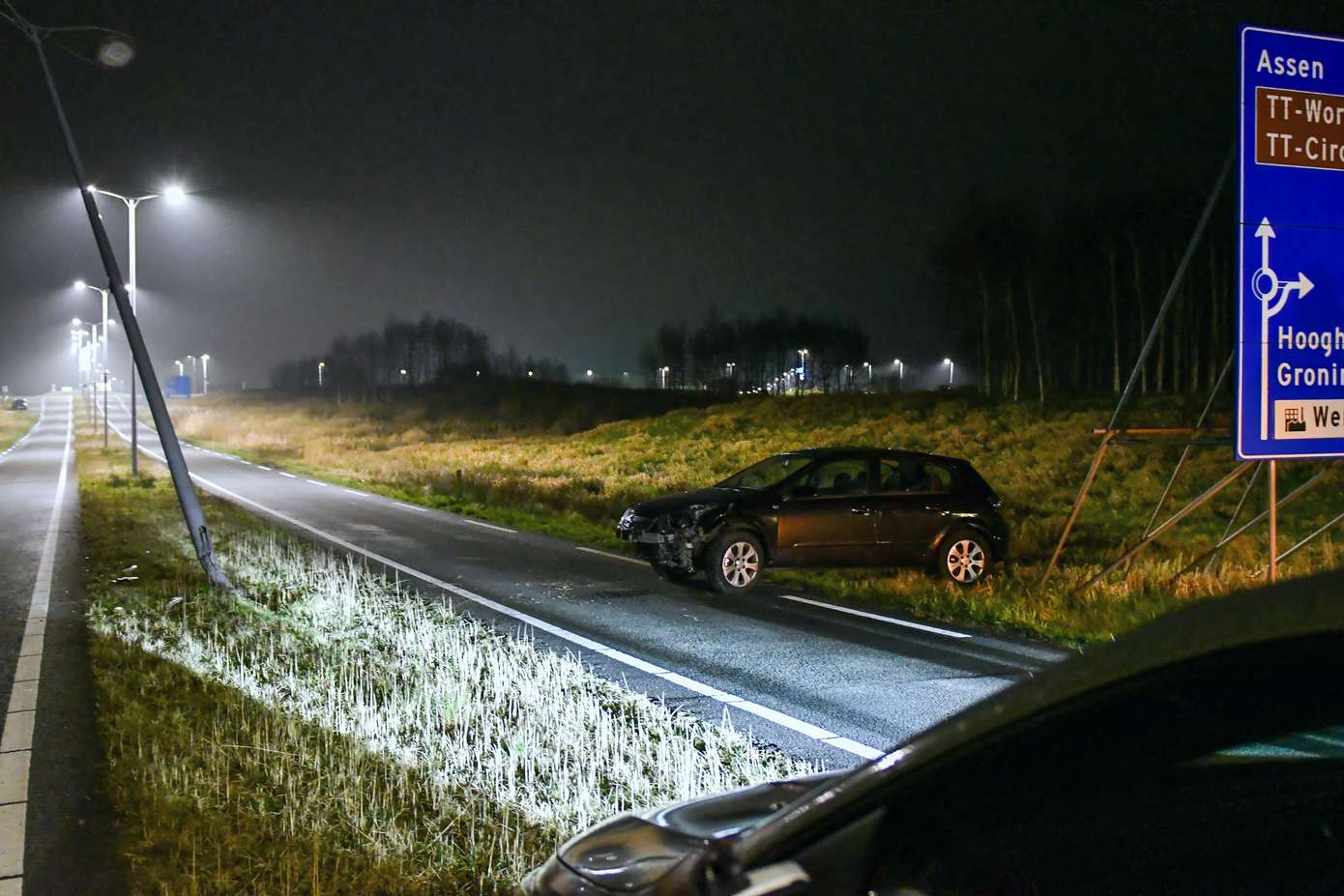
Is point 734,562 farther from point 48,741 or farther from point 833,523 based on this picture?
point 48,741

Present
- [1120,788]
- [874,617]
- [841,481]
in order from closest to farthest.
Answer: [1120,788] → [874,617] → [841,481]

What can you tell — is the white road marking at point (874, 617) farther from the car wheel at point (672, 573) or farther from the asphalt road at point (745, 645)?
the car wheel at point (672, 573)

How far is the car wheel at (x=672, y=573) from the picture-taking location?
44.3 feet

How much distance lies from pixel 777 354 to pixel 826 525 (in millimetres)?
111860

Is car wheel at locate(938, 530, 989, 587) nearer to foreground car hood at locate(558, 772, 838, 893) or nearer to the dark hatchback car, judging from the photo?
the dark hatchback car

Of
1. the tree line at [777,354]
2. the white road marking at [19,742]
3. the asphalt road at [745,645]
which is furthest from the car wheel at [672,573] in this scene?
the tree line at [777,354]

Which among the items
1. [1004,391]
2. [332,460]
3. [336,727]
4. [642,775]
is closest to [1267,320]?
A: [642,775]

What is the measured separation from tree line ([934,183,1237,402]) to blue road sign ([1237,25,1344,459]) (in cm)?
5040

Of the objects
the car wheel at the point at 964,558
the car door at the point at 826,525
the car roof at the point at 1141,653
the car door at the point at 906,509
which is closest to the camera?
the car roof at the point at 1141,653

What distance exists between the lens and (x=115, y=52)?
1362 cm

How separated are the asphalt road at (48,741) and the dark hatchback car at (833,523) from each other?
6.23 meters

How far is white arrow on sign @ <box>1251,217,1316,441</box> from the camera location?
932cm

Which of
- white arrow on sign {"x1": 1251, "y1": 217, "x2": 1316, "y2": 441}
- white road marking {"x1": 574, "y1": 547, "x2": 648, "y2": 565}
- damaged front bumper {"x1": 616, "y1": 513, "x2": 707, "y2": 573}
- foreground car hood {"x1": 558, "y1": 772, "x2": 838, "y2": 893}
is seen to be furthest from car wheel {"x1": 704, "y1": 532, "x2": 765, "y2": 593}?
foreground car hood {"x1": 558, "y1": 772, "x2": 838, "y2": 893}

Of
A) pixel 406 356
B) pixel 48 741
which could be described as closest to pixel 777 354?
pixel 406 356
